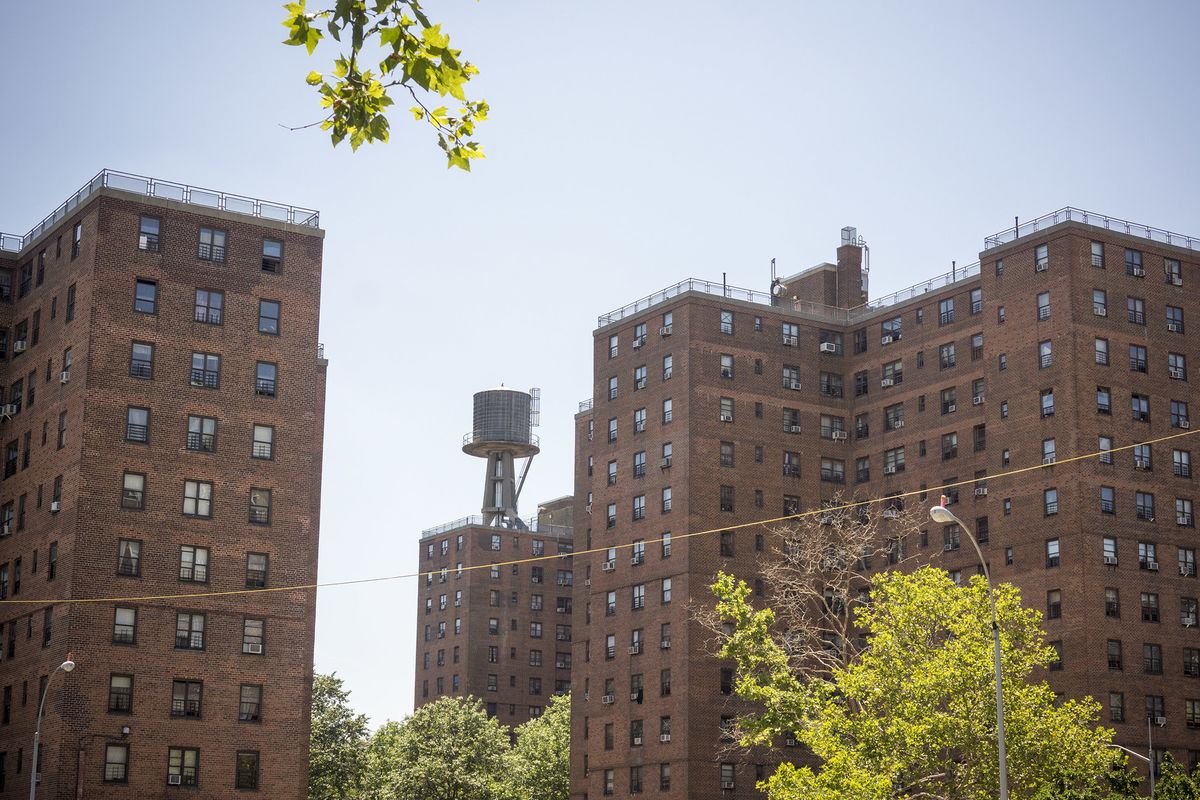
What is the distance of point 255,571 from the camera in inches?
3280

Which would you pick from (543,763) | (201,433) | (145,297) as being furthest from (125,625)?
(543,763)

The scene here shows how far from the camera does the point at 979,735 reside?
6341 centimetres

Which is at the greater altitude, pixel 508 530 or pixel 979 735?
pixel 508 530

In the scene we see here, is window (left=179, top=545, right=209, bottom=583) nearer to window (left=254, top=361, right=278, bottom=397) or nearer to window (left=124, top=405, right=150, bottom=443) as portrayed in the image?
window (left=124, top=405, right=150, bottom=443)

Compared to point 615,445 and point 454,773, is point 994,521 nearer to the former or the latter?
point 615,445

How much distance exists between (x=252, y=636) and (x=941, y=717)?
35.4 meters

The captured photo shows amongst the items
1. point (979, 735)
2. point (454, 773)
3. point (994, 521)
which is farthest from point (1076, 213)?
point (454, 773)

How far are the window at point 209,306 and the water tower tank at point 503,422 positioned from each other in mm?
98676

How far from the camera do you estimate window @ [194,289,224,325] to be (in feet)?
276

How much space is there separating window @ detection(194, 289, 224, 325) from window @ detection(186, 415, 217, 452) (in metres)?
4.89

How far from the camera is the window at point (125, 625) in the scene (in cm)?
7906

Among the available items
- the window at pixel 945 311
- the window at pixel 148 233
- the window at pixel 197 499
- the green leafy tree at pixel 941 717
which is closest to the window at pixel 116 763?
the window at pixel 197 499

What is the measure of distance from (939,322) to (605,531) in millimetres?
26872

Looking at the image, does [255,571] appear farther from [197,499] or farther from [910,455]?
[910,455]
